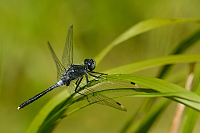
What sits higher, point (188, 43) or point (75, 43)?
point (75, 43)

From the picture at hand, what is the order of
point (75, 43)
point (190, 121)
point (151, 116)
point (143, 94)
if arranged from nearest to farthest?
point (143, 94)
point (190, 121)
point (151, 116)
point (75, 43)

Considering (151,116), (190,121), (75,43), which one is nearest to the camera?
(190,121)

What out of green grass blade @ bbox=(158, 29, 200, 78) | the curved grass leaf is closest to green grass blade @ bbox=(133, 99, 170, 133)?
green grass blade @ bbox=(158, 29, 200, 78)

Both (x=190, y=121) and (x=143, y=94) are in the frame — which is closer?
(x=143, y=94)

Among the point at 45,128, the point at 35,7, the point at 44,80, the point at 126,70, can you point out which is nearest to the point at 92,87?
the point at 126,70

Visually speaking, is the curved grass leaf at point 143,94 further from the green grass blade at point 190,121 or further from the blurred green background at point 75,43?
the blurred green background at point 75,43

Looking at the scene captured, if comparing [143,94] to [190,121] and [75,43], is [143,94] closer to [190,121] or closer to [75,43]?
[190,121]

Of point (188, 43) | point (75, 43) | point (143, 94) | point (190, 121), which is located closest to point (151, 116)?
point (190, 121)

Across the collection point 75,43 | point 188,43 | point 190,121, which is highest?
point 75,43

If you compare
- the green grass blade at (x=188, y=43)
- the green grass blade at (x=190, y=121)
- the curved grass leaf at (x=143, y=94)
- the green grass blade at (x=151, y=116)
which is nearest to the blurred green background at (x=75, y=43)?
the green grass blade at (x=188, y=43)

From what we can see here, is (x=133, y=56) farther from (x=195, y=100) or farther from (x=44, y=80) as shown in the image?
(x=195, y=100)
